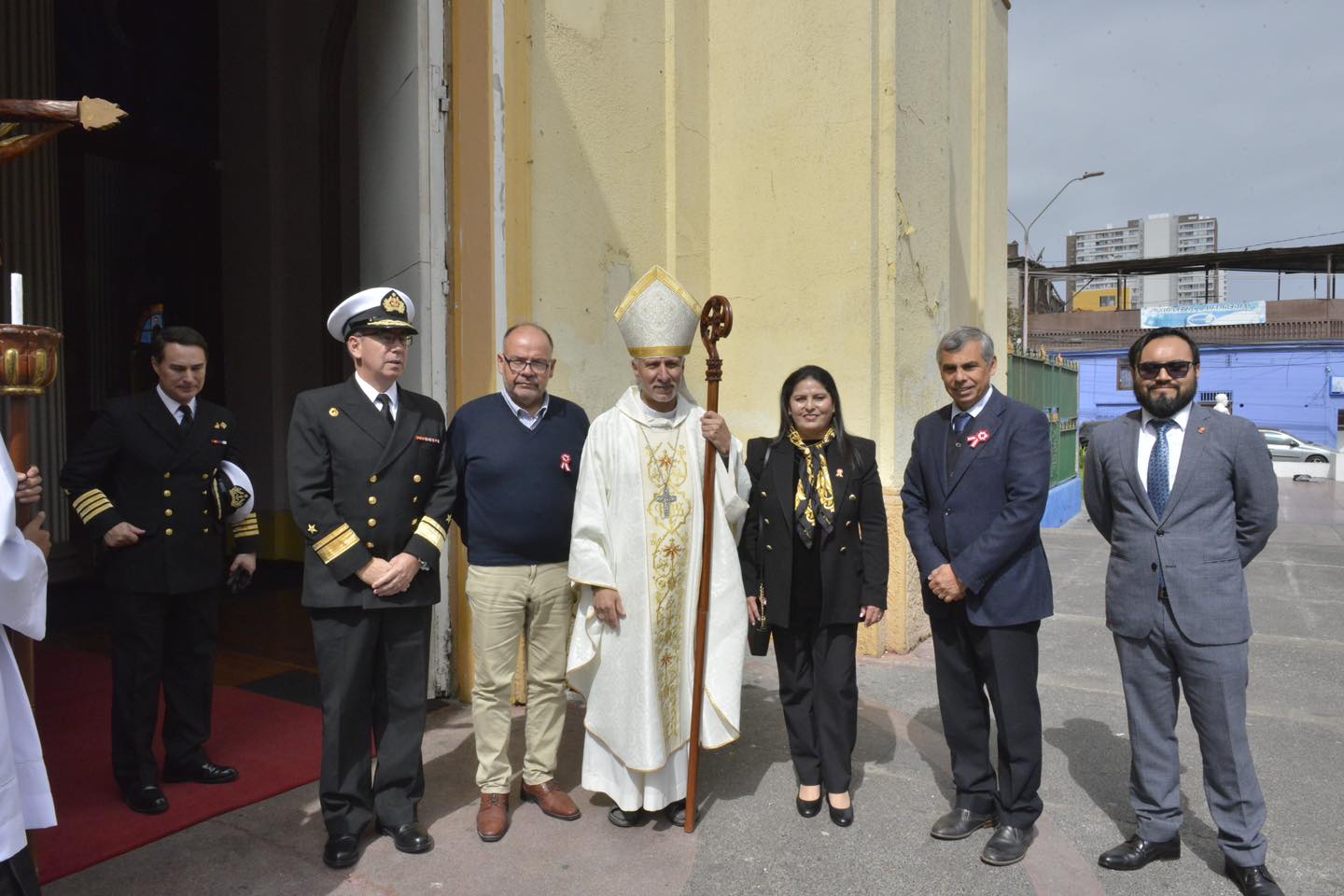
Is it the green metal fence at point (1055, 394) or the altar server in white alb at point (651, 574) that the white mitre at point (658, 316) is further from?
the green metal fence at point (1055, 394)

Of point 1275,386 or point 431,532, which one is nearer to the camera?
point 431,532

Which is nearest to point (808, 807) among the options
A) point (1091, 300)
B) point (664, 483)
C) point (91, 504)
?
point (664, 483)

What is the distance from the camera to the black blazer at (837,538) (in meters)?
3.79

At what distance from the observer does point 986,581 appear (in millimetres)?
3504

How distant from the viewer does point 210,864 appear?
3418mm

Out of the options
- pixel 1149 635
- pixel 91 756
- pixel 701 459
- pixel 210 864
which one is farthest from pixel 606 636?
pixel 91 756

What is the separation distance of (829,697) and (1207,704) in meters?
1.37

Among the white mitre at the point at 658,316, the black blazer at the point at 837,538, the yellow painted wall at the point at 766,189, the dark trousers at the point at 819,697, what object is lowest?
the dark trousers at the point at 819,697

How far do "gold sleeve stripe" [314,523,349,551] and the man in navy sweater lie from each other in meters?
0.56

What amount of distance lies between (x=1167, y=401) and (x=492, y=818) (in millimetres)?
3024

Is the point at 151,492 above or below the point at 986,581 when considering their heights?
above

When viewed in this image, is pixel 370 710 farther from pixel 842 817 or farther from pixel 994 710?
pixel 994 710

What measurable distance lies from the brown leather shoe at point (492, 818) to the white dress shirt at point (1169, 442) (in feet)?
9.13

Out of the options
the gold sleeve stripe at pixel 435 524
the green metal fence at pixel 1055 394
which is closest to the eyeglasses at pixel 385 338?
the gold sleeve stripe at pixel 435 524
